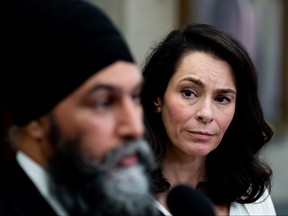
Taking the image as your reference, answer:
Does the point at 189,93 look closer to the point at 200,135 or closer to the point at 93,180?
the point at 200,135

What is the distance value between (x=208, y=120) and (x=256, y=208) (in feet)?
1.85

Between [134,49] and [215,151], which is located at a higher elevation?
[215,151]

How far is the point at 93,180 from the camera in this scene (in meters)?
2.35

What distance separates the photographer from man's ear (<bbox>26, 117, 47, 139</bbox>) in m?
2.38

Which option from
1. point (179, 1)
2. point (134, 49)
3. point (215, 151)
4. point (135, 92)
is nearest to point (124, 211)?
point (135, 92)

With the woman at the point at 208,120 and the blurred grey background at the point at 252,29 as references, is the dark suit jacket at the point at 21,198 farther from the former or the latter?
the blurred grey background at the point at 252,29

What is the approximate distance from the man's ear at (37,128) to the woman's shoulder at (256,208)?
1.57m

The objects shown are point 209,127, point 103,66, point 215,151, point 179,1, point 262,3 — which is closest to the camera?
point 103,66

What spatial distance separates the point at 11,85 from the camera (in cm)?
239

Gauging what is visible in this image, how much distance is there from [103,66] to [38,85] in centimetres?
18

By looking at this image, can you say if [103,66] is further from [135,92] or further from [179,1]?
[179,1]

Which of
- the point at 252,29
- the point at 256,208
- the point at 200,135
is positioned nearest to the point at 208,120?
the point at 200,135

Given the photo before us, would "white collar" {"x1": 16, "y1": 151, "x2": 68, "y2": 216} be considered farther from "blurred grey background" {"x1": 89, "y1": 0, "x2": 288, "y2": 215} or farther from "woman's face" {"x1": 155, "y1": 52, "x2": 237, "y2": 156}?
"blurred grey background" {"x1": 89, "y1": 0, "x2": 288, "y2": 215}

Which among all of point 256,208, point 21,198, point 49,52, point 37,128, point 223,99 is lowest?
point 256,208
